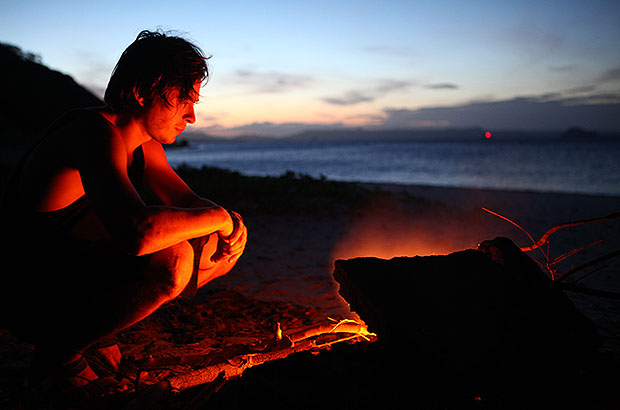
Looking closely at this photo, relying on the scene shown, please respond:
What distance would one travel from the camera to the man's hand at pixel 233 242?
2291mm

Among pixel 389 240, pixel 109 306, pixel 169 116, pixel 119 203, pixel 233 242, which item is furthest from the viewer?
pixel 389 240

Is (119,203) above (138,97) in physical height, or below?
below

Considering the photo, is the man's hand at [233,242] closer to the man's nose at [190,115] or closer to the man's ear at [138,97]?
the man's nose at [190,115]

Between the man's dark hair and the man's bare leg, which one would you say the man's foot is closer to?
the man's bare leg

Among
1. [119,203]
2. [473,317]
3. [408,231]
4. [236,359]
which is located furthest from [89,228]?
[408,231]

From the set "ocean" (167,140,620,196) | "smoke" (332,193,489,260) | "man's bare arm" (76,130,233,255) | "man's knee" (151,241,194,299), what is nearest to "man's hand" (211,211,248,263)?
"man's knee" (151,241,194,299)

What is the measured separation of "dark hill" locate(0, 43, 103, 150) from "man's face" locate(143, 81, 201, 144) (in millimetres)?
16638

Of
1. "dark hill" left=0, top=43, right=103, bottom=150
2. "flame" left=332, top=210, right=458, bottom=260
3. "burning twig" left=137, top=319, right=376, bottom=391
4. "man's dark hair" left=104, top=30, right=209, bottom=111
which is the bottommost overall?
"flame" left=332, top=210, right=458, bottom=260

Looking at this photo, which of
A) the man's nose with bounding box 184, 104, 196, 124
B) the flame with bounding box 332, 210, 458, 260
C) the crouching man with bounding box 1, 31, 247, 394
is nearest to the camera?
the crouching man with bounding box 1, 31, 247, 394

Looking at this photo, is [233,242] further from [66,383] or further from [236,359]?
[66,383]

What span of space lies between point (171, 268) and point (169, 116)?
854 millimetres

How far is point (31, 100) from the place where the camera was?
1709cm

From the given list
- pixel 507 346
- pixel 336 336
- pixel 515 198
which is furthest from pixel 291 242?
pixel 515 198

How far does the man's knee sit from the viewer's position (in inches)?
79.7
